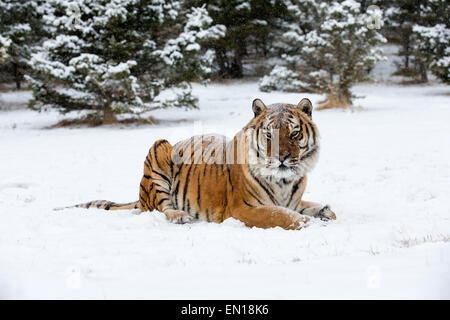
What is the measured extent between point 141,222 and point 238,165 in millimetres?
1144

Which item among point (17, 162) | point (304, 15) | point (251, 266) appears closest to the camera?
point (251, 266)

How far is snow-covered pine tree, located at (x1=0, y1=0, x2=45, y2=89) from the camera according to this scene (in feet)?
64.2

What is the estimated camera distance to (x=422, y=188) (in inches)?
244

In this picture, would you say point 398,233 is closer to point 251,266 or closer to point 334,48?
point 251,266

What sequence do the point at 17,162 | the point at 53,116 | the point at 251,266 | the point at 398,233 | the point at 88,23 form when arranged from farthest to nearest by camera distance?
the point at 53,116
the point at 88,23
the point at 17,162
the point at 398,233
the point at 251,266

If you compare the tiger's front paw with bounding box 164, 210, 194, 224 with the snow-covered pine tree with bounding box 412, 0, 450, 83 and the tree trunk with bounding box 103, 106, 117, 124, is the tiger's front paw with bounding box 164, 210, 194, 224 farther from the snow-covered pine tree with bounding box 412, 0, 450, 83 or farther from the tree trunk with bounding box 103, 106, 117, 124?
the snow-covered pine tree with bounding box 412, 0, 450, 83

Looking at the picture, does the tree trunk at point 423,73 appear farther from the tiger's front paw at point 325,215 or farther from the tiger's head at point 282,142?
the tiger's head at point 282,142

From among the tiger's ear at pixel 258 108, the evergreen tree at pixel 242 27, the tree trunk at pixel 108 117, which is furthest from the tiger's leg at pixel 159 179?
the evergreen tree at pixel 242 27

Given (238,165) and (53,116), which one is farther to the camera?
(53,116)

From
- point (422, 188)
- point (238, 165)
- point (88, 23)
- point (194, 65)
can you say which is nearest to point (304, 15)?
point (194, 65)

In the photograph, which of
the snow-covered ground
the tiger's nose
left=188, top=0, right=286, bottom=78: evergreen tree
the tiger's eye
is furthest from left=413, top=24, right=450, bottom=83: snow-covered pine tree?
the tiger's nose

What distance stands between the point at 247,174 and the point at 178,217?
2.82 ft

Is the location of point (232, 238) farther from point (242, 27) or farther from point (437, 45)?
point (242, 27)

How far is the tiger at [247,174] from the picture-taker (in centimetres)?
438
